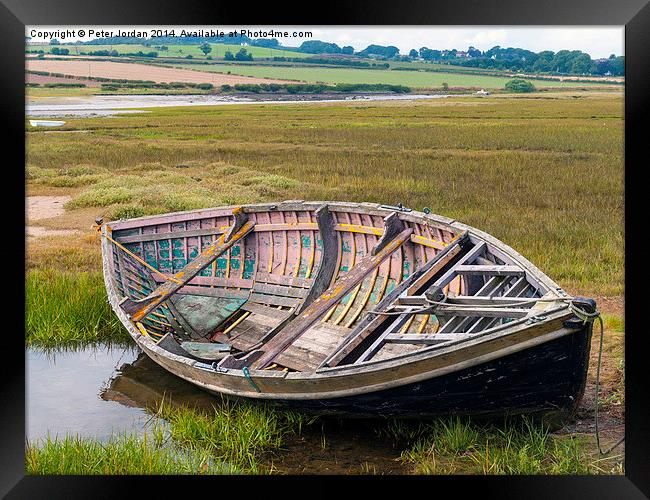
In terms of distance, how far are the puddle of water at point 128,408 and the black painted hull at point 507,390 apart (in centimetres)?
48

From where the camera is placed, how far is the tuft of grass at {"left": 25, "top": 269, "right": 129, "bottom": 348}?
923cm

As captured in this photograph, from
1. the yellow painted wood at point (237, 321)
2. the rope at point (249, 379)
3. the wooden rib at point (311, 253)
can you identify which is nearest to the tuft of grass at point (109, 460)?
the rope at point (249, 379)

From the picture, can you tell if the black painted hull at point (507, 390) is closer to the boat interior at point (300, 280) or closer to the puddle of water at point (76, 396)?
the boat interior at point (300, 280)

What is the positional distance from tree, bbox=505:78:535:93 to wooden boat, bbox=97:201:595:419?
12732 millimetres

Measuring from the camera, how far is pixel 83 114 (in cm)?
2136

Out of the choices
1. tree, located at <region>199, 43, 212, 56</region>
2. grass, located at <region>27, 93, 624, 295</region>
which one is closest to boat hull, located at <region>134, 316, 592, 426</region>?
grass, located at <region>27, 93, 624, 295</region>

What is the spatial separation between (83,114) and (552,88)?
11995 mm

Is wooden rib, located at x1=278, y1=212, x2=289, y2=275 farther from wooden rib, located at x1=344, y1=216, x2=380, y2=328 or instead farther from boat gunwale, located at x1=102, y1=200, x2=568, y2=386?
wooden rib, located at x1=344, y1=216, x2=380, y2=328

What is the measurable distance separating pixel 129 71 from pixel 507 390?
610 inches

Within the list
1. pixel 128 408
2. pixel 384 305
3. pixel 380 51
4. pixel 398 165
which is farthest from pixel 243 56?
pixel 384 305

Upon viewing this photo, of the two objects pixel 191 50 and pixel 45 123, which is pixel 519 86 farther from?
pixel 45 123
